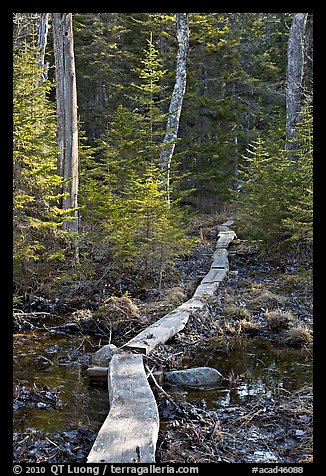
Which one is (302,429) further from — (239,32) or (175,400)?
(239,32)

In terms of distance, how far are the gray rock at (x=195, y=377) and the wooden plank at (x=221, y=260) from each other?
6.61 m

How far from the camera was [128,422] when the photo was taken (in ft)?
16.0

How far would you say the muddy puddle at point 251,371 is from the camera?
6.48 meters

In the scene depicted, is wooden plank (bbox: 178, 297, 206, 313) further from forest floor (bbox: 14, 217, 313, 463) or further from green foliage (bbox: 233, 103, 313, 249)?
green foliage (bbox: 233, 103, 313, 249)

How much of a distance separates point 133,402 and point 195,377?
1.68 meters

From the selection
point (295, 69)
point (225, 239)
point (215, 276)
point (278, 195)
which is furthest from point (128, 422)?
point (295, 69)

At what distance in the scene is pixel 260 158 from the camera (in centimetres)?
1473

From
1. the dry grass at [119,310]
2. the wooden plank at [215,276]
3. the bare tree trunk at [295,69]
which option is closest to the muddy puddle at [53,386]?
the dry grass at [119,310]

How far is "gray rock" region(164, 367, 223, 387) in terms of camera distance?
6.87m

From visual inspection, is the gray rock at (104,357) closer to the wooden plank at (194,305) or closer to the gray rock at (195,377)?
the gray rock at (195,377)

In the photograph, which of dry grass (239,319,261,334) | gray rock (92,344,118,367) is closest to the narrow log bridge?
gray rock (92,344,118,367)

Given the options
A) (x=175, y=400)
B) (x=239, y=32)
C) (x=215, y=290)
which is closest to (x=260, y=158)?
(x=215, y=290)
